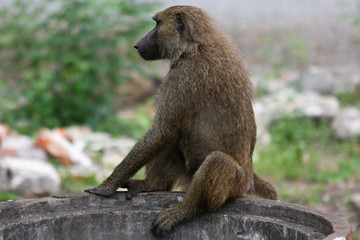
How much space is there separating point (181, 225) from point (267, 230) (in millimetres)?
523

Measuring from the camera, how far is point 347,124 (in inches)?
353

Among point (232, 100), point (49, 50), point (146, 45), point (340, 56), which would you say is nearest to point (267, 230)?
point (232, 100)

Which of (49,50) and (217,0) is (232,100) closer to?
(49,50)

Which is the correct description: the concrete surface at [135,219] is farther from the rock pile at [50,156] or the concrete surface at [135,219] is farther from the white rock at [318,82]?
the white rock at [318,82]

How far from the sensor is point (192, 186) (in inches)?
149

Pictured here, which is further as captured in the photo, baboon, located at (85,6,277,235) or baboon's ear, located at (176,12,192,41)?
baboon's ear, located at (176,12,192,41)

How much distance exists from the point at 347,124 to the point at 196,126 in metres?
5.36

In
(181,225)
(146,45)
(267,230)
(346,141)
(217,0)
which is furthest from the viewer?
(217,0)

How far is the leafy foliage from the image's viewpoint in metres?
9.03

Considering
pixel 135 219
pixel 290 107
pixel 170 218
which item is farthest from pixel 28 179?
pixel 290 107

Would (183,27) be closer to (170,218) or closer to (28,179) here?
(170,218)

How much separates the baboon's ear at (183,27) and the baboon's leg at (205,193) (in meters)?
0.87

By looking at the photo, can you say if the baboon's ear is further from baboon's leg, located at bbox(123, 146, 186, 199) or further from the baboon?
baboon's leg, located at bbox(123, 146, 186, 199)

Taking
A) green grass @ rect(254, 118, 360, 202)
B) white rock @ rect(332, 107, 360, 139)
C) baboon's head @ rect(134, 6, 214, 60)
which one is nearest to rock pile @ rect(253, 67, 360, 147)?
white rock @ rect(332, 107, 360, 139)
